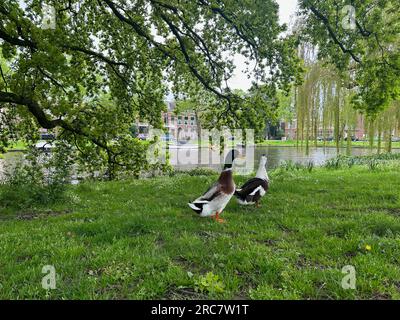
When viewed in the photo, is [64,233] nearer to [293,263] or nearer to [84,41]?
[293,263]

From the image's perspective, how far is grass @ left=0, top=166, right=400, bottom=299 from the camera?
3.57 metres

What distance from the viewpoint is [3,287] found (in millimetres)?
3594

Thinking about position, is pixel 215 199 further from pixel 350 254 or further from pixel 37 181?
pixel 37 181

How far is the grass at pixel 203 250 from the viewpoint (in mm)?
3572

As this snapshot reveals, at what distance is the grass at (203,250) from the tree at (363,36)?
10.6ft

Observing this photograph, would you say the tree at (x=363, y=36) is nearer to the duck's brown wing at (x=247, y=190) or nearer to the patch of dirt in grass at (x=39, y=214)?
the duck's brown wing at (x=247, y=190)

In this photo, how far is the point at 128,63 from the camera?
1157cm

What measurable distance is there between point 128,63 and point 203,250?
9087 mm

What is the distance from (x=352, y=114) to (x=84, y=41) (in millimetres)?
21138

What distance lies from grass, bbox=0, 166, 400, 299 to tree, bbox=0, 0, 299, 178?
10.3 feet

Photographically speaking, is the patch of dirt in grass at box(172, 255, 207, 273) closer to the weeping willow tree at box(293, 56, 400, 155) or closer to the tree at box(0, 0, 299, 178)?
the tree at box(0, 0, 299, 178)

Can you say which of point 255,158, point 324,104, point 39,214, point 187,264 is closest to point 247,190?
point 187,264

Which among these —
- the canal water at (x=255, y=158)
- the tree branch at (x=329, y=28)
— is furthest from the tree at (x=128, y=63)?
the canal water at (x=255, y=158)

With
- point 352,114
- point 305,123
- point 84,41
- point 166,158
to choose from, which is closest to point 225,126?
point 166,158
